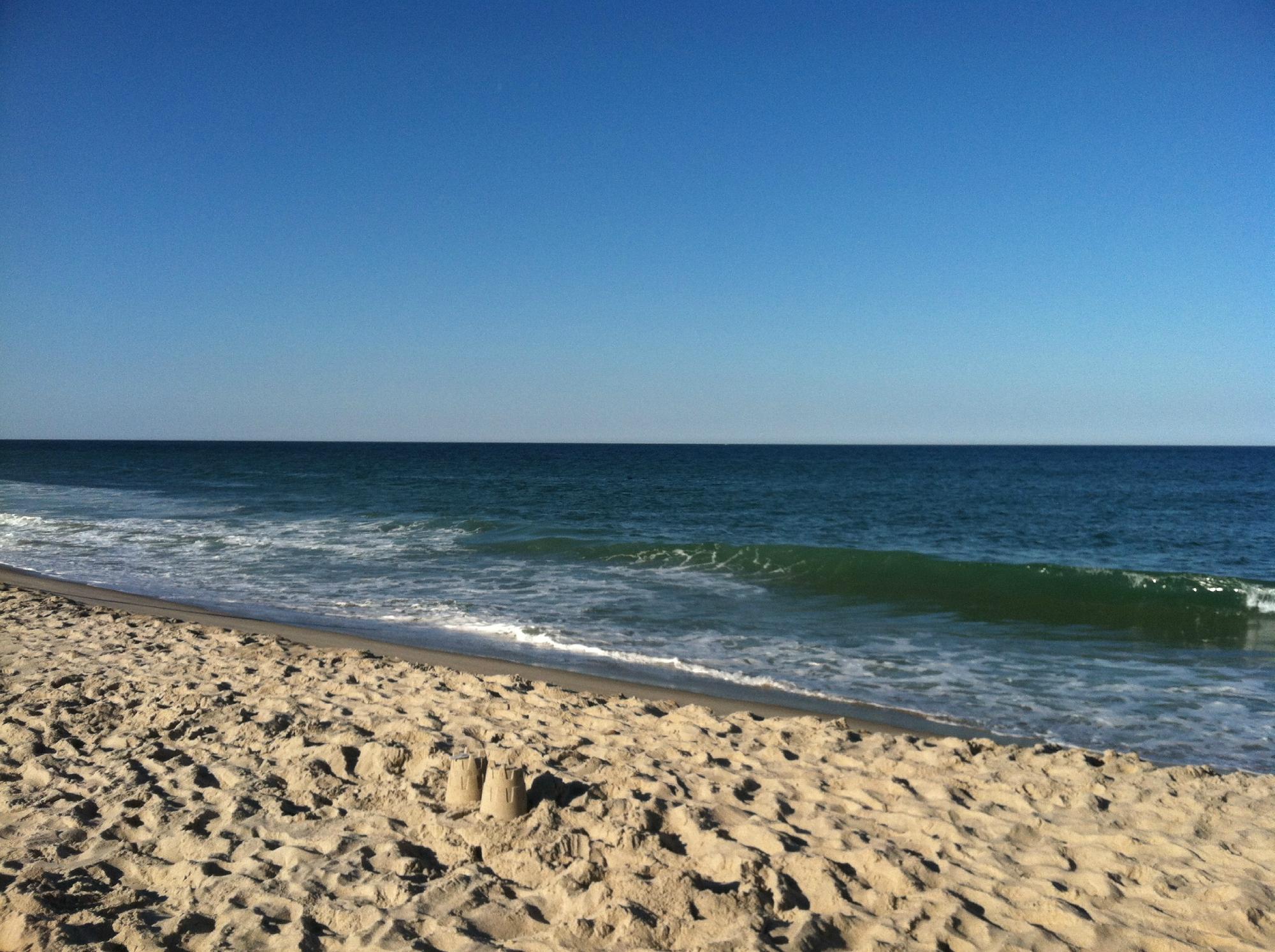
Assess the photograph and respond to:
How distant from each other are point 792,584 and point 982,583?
3.54 metres

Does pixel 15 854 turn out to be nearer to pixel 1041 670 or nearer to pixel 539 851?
pixel 539 851

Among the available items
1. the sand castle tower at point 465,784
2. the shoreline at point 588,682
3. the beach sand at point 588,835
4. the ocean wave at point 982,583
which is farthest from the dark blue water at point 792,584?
the sand castle tower at point 465,784

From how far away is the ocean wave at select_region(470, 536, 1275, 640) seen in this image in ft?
43.0

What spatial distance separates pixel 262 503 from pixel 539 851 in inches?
1170

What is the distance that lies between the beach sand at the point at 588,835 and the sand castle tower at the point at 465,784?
9 cm

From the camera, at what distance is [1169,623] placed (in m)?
12.7

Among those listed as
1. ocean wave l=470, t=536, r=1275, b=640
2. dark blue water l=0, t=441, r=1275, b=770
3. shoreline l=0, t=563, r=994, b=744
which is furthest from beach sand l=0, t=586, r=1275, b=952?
ocean wave l=470, t=536, r=1275, b=640

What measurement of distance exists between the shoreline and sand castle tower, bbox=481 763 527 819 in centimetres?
270

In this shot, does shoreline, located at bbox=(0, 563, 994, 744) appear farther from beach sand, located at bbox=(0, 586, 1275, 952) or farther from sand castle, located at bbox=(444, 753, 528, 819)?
sand castle, located at bbox=(444, 753, 528, 819)

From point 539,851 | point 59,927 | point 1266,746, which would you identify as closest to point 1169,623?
point 1266,746

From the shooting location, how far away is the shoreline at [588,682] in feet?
23.7

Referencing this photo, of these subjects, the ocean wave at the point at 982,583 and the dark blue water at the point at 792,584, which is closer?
the dark blue water at the point at 792,584

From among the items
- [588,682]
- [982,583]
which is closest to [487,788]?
[588,682]

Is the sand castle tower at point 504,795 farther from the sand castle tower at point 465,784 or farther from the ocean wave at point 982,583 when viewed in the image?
the ocean wave at point 982,583
